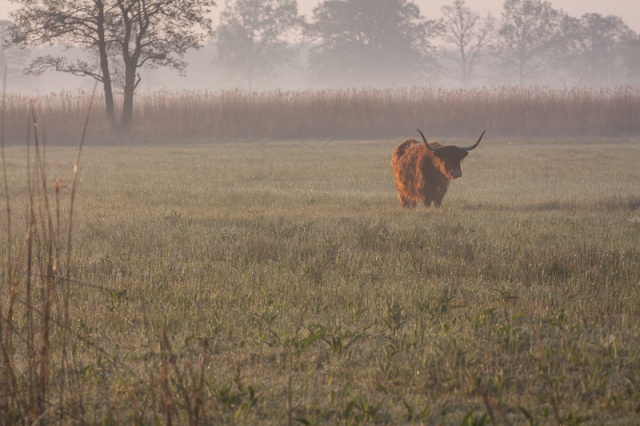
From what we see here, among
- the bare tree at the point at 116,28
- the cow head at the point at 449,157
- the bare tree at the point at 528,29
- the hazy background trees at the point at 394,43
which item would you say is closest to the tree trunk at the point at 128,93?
the bare tree at the point at 116,28

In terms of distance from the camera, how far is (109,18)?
29.5 meters

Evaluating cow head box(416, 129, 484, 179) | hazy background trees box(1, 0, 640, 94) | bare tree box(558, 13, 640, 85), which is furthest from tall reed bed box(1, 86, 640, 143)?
bare tree box(558, 13, 640, 85)

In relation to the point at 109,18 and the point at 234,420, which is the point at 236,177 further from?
the point at 109,18

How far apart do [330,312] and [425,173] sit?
5.77 meters

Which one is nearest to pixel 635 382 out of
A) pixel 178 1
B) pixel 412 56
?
pixel 178 1

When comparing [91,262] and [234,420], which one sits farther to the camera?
[91,262]

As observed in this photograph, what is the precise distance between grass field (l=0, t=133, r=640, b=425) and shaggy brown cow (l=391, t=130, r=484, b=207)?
298 millimetres

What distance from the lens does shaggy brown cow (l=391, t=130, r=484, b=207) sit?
10.9m

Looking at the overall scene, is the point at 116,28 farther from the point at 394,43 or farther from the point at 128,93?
the point at 394,43

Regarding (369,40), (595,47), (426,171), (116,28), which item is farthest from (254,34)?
(426,171)

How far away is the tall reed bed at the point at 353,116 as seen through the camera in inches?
1109

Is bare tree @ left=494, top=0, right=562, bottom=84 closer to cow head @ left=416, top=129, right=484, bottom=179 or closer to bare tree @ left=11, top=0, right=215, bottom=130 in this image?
bare tree @ left=11, top=0, right=215, bottom=130

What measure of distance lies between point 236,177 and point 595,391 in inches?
465

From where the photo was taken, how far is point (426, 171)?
36.8ft
